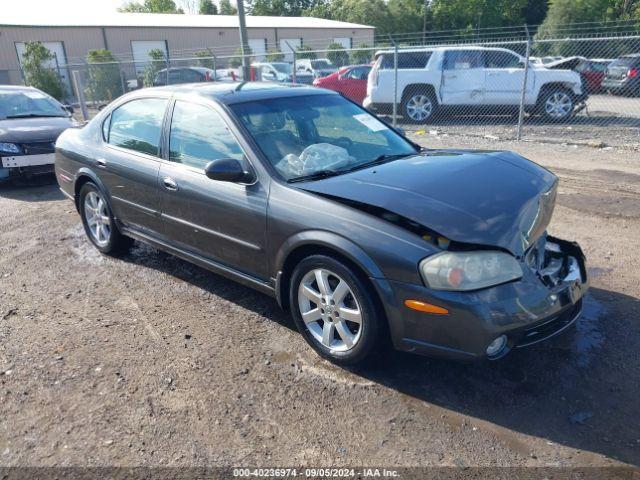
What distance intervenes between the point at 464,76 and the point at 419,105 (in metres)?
1.27

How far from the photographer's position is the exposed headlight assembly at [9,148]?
8.02 meters

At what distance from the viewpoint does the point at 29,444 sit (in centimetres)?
283

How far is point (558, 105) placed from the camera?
1282 centimetres

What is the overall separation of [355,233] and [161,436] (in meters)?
1.51

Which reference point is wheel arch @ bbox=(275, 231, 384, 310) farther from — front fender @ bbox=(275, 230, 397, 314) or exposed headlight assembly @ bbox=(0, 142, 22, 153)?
exposed headlight assembly @ bbox=(0, 142, 22, 153)

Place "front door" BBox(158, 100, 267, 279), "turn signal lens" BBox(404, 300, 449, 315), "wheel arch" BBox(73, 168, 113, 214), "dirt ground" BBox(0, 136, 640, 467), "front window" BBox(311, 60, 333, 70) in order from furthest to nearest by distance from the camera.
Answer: "front window" BBox(311, 60, 333, 70)
"wheel arch" BBox(73, 168, 113, 214)
"front door" BBox(158, 100, 267, 279)
"turn signal lens" BBox(404, 300, 449, 315)
"dirt ground" BBox(0, 136, 640, 467)

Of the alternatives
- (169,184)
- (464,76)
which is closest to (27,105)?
(169,184)

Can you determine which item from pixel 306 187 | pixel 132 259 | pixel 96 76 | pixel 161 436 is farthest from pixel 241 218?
pixel 96 76

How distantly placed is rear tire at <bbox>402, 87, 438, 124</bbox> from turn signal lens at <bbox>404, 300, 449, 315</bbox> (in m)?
11.5

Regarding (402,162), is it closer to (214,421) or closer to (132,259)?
(214,421)

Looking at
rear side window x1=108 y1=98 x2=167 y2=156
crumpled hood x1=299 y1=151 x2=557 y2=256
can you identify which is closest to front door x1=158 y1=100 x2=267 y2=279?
rear side window x1=108 y1=98 x2=167 y2=156

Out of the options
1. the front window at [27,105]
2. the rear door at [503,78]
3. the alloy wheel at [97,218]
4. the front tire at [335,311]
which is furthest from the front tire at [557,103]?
the front tire at [335,311]

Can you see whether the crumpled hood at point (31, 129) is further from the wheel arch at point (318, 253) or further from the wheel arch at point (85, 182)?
the wheel arch at point (318, 253)

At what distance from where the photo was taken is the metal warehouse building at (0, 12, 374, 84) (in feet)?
95.1
